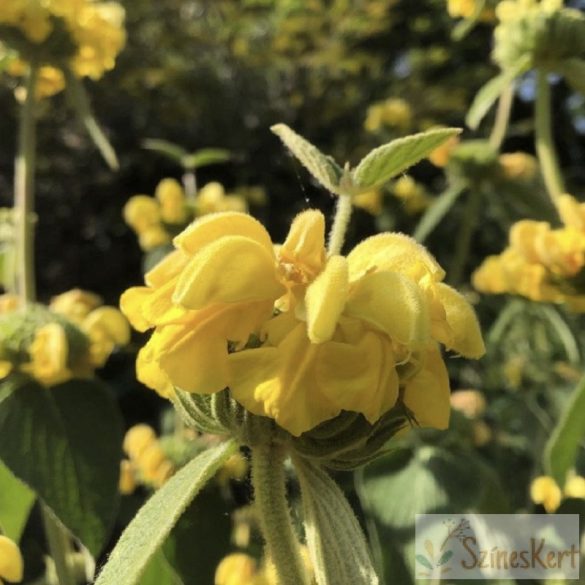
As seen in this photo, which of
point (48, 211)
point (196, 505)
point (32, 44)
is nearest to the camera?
point (196, 505)

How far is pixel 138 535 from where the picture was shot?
1.35 ft

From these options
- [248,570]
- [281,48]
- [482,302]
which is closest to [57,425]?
[248,570]

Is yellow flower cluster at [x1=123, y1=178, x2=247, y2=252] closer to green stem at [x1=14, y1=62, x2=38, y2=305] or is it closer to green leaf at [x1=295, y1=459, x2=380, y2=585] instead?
green stem at [x1=14, y1=62, x2=38, y2=305]

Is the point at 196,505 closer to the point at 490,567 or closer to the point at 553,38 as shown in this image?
the point at 490,567

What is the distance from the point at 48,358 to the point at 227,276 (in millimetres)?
466

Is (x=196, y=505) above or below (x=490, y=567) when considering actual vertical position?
above

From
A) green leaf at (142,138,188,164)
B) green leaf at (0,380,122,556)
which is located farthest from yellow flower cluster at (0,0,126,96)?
green leaf at (0,380,122,556)

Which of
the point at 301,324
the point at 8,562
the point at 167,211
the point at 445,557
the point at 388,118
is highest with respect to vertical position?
the point at 388,118

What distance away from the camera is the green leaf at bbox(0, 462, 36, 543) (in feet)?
2.44

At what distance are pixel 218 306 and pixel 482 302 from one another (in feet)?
4.60

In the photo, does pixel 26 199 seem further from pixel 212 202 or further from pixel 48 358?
pixel 212 202

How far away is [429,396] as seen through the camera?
42 cm

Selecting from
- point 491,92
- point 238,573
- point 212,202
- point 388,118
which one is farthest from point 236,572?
point 388,118

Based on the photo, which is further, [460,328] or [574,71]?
[574,71]
